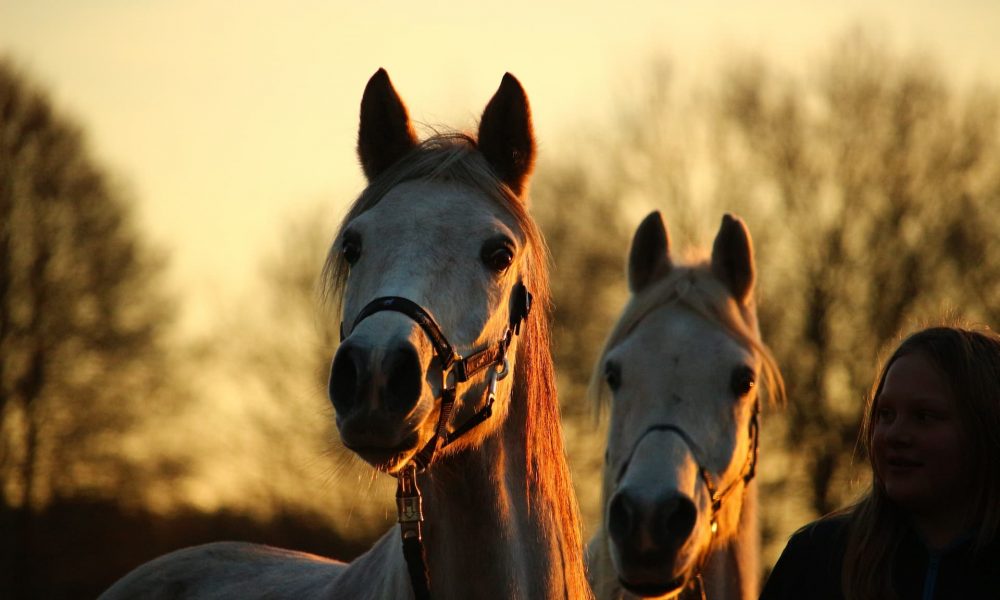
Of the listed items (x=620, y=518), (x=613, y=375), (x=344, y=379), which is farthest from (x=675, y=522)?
(x=344, y=379)

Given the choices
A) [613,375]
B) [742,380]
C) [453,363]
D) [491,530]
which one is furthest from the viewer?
[613,375]

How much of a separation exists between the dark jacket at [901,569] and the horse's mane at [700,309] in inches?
74.6

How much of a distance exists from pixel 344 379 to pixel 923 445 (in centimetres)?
171

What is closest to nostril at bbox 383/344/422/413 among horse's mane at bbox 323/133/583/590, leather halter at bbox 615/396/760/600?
horse's mane at bbox 323/133/583/590

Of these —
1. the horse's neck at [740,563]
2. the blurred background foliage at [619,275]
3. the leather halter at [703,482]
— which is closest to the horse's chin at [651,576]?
the leather halter at [703,482]

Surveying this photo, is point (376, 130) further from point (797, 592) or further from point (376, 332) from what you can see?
point (797, 592)

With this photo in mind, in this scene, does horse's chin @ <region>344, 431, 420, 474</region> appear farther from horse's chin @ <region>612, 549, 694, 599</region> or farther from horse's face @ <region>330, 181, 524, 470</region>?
horse's chin @ <region>612, 549, 694, 599</region>

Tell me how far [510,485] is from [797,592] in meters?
0.97

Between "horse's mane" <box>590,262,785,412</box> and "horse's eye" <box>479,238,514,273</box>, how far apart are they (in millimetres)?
2263

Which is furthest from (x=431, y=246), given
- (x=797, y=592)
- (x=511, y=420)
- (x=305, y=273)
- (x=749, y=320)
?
(x=305, y=273)

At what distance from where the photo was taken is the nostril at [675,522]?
5098 millimetres

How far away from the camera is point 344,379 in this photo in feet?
11.3

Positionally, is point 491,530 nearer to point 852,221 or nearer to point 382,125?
point 382,125

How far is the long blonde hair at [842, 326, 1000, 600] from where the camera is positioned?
3824mm
